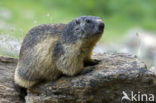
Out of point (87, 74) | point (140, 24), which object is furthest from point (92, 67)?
point (140, 24)

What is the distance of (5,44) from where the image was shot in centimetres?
802

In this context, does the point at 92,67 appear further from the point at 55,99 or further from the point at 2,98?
the point at 2,98

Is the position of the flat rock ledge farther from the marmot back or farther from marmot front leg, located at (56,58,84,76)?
the marmot back

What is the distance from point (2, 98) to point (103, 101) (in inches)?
81.8

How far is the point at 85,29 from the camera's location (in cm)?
610

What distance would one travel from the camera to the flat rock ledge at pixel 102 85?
6053 mm

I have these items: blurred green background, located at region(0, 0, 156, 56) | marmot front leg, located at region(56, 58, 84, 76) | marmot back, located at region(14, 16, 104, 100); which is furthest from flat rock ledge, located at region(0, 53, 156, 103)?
blurred green background, located at region(0, 0, 156, 56)

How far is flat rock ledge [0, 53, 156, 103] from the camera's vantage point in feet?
19.9

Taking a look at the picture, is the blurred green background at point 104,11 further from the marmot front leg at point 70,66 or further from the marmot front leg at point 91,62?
the marmot front leg at point 70,66

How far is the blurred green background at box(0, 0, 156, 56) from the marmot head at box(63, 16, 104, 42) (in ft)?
24.5

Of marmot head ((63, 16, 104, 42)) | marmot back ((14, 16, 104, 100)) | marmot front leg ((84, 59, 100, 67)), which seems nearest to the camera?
marmot head ((63, 16, 104, 42))

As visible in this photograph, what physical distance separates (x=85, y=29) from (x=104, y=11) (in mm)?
10062

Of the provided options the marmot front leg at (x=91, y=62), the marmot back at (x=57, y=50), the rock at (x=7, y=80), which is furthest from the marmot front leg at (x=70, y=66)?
the rock at (x=7, y=80)

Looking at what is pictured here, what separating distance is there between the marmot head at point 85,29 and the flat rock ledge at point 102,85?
0.65 m
